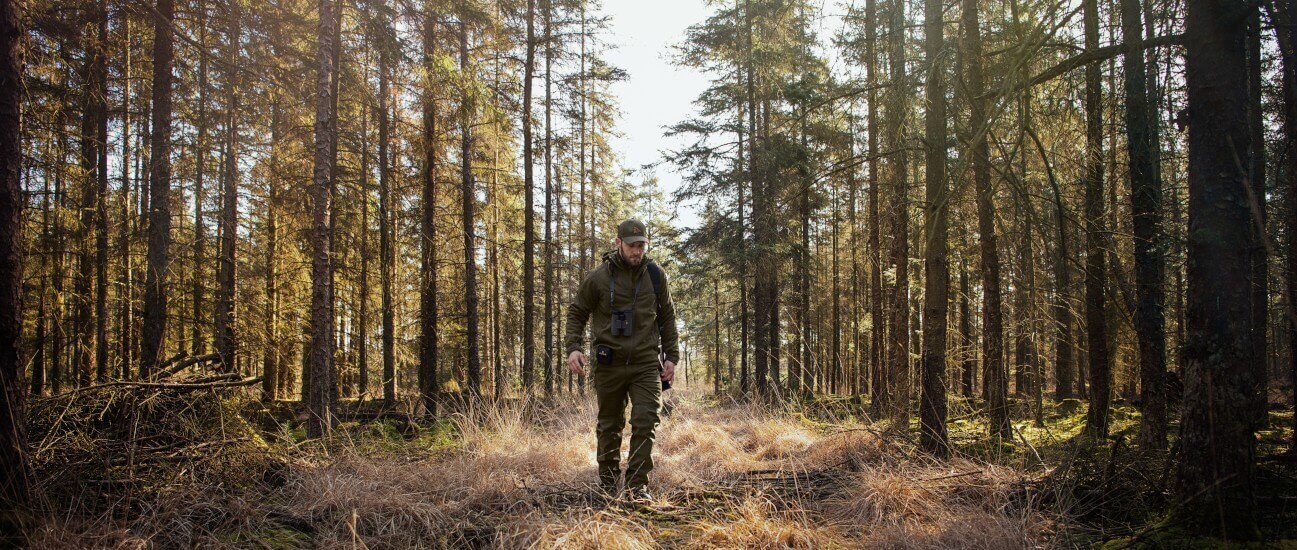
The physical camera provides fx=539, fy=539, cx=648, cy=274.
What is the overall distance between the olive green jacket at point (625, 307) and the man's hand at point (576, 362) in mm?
112

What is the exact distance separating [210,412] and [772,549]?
434cm

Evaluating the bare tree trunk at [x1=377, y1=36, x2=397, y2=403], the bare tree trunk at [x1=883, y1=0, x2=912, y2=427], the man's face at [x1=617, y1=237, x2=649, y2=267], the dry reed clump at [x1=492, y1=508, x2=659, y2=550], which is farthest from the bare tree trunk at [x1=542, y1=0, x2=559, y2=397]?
the dry reed clump at [x1=492, y1=508, x2=659, y2=550]

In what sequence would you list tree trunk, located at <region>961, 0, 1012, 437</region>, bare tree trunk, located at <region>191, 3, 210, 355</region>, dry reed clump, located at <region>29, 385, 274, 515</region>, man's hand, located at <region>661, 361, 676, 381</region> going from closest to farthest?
dry reed clump, located at <region>29, 385, 274, 515</region>
tree trunk, located at <region>961, 0, 1012, 437</region>
man's hand, located at <region>661, 361, 676, 381</region>
bare tree trunk, located at <region>191, 3, 210, 355</region>

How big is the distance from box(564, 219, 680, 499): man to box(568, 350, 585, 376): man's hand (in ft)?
0.09

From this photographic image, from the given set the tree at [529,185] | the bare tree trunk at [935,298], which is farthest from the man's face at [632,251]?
the tree at [529,185]

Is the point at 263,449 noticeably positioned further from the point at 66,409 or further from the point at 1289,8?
the point at 1289,8

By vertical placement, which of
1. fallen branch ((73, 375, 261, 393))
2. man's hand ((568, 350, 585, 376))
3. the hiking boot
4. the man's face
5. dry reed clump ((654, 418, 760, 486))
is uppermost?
the man's face

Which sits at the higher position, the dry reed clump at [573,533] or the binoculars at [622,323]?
the binoculars at [622,323]

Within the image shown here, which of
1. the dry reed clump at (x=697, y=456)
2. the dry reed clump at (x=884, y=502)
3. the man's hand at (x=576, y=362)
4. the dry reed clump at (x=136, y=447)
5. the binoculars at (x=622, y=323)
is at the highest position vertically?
the binoculars at (x=622, y=323)

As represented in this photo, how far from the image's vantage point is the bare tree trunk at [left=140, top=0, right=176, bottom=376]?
279 inches

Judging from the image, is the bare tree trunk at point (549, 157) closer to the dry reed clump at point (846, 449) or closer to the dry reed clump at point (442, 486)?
the dry reed clump at point (442, 486)

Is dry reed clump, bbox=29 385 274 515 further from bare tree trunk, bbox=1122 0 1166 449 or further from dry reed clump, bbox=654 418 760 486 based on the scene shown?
bare tree trunk, bbox=1122 0 1166 449

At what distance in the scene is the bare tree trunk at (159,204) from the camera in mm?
7090

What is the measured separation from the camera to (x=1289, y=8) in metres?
3.29
